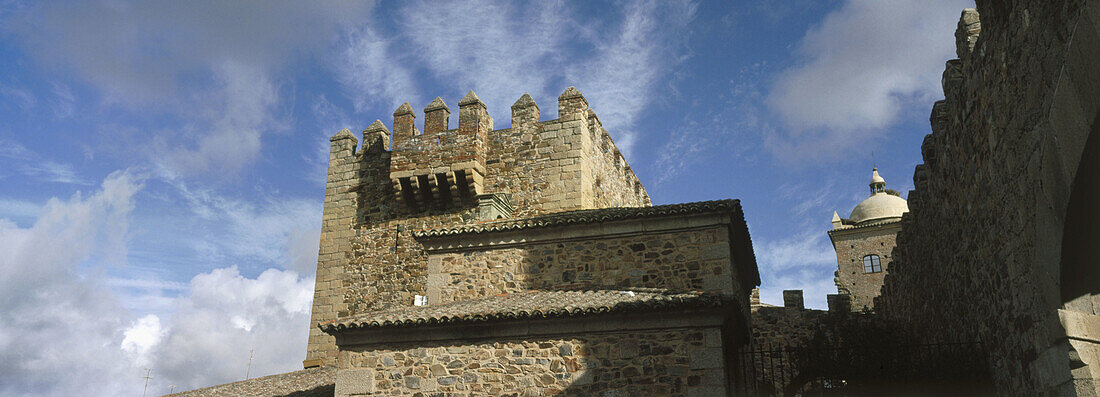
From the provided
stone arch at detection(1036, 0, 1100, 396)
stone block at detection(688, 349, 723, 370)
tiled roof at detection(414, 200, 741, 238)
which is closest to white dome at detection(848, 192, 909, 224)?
tiled roof at detection(414, 200, 741, 238)

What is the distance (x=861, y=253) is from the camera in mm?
36781

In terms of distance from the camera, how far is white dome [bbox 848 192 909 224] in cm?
3916

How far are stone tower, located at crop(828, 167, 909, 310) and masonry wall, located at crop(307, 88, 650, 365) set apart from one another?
2181cm

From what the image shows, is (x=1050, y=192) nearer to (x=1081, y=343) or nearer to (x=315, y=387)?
(x=1081, y=343)

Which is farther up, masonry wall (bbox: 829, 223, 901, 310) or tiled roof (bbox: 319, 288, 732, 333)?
masonry wall (bbox: 829, 223, 901, 310)

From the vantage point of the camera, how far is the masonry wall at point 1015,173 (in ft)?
14.6

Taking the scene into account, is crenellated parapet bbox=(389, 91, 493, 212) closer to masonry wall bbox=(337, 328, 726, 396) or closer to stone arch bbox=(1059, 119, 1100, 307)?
masonry wall bbox=(337, 328, 726, 396)

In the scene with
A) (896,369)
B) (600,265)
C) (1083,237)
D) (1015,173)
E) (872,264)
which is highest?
(872,264)

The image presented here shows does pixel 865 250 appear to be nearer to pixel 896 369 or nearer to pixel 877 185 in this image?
pixel 877 185

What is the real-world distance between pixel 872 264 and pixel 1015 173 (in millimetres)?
33006

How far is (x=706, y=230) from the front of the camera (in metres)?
11.3

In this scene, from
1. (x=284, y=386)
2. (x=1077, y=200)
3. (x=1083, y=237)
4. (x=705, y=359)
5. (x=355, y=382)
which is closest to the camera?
(x=1077, y=200)

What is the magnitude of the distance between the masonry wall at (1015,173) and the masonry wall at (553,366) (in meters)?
3.18

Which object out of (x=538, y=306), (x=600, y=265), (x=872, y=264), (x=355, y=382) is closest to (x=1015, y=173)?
(x=538, y=306)
